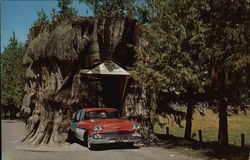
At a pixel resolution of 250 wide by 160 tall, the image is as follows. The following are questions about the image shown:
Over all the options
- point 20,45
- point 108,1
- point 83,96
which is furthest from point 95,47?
point 20,45

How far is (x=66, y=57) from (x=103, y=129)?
4475 millimetres

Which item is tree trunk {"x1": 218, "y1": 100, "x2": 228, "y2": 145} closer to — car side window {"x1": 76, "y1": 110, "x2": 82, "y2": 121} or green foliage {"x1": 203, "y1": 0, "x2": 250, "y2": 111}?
green foliage {"x1": 203, "y1": 0, "x2": 250, "y2": 111}

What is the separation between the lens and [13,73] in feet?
134

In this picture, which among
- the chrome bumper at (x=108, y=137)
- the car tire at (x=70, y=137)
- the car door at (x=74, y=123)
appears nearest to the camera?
the chrome bumper at (x=108, y=137)

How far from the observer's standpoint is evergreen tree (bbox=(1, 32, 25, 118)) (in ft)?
127

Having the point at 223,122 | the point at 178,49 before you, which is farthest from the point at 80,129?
the point at 223,122

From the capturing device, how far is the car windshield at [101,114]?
551 inches

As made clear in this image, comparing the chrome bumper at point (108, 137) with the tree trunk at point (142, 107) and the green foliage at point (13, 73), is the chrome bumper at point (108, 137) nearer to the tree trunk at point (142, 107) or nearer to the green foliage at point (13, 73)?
the tree trunk at point (142, 107)

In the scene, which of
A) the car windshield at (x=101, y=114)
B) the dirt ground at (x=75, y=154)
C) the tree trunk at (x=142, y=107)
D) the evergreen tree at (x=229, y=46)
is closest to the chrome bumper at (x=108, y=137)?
the dirt ground at (x=75, y=154)

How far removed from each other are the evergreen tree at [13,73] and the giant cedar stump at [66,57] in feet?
73.7

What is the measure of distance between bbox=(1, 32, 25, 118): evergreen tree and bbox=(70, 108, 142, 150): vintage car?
82.9 ft

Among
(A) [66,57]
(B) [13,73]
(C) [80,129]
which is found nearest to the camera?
(C) [80,129]

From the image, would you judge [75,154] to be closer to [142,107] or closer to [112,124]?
[112,124]

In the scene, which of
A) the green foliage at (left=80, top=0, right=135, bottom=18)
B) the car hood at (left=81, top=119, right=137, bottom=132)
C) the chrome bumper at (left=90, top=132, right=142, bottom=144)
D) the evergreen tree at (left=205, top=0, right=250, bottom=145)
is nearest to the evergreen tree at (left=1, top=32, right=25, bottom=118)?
the green foliage at (left=80, top=0, right=135, bottom=18)
